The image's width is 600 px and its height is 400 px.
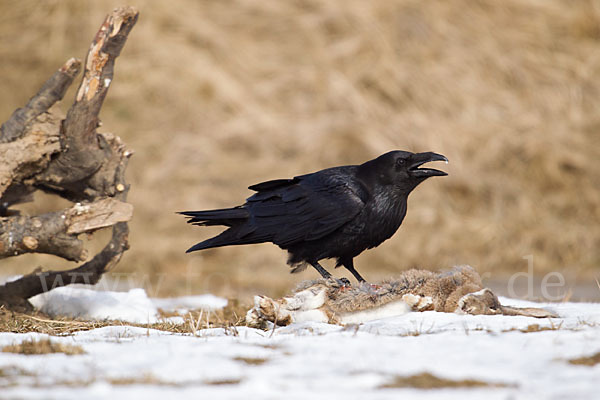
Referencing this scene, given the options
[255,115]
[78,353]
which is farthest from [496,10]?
[78,353]

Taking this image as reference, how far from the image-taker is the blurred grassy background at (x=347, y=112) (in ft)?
38.0

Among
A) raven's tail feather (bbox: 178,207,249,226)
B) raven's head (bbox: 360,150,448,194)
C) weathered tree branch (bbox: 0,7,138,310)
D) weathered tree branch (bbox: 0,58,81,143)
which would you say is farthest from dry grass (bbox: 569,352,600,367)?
weathered tree branch (bbox: 0,58,81,143)

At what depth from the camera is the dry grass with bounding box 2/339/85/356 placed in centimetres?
310

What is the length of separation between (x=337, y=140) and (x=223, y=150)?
1849mm

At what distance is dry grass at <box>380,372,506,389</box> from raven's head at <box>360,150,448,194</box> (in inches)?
93.1

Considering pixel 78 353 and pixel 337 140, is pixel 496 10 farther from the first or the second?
pixel 78 353

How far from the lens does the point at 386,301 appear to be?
421 centimetres

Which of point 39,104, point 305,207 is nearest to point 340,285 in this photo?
point 305,207

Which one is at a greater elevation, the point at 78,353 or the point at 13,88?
the point at 13,88

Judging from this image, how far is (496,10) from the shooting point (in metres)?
12.8

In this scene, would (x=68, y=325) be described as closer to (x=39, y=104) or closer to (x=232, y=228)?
(x=232, y=228)

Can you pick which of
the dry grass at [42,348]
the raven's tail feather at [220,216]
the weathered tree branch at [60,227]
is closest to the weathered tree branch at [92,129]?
the weathered tree branch at [60,227]

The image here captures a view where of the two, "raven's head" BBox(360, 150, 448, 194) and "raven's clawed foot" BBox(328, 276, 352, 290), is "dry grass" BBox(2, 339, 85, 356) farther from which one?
"raven's head" BBox(360, 150, 448, 194)

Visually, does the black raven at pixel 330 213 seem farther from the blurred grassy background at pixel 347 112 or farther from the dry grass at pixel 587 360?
the blurred grassy background at pixel 347 112
